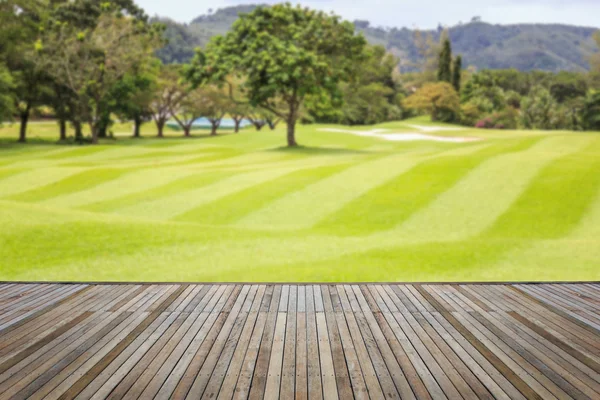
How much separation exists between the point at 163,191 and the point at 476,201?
13.1 m

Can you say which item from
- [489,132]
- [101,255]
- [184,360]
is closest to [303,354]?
[184,360]

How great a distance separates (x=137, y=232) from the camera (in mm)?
13453

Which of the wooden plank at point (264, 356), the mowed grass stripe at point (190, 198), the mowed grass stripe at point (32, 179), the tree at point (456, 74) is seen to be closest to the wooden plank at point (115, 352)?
the wooden plank at point (264, 356)

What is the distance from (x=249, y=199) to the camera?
63.0 ft

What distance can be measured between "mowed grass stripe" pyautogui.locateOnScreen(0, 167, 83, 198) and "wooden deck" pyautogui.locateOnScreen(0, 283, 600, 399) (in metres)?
17.4

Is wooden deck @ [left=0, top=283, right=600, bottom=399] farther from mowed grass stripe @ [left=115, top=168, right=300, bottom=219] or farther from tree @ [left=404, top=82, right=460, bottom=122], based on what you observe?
tree @ [left=404, top=82, right=460, bottom=122]

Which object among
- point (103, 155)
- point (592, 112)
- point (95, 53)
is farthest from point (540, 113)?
point (103, 155)

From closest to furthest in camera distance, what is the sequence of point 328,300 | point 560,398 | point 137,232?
point 560,398
point 328,300
point 137,232

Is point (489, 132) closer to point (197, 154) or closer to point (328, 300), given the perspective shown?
point (197, 154)

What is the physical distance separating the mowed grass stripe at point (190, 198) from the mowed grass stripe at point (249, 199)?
0.50 meters

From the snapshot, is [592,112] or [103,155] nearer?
[103,155]

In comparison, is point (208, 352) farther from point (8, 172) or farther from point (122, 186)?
point (8, 172)

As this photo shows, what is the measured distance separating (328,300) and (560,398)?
140 inches

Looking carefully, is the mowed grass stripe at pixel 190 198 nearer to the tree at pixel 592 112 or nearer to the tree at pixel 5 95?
the tree at pixel 5 95
